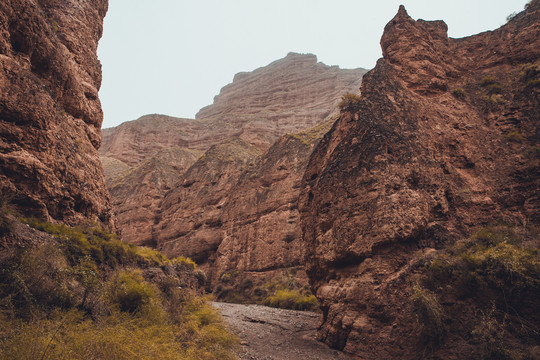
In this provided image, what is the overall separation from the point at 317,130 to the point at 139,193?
2797cm

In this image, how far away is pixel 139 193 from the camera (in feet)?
157

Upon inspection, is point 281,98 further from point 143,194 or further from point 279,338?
point 279,338

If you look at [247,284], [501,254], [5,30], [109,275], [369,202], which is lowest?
[247,284]

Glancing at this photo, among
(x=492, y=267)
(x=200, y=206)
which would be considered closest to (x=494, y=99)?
(x=492, y=267)

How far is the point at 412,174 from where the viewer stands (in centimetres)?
1169

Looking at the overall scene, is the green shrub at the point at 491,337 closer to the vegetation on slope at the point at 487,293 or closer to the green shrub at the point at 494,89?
the vegetation on slope at the point at 487,293

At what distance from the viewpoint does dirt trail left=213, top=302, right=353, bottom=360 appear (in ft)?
35.1

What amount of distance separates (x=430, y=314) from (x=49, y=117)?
536 inches

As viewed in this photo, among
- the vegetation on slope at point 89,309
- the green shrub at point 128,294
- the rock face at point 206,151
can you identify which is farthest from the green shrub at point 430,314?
the rock face at point 206,151

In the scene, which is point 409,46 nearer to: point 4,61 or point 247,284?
point 4,61

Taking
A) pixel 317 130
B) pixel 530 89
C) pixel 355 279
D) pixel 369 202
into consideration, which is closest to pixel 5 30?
pixel 369 202

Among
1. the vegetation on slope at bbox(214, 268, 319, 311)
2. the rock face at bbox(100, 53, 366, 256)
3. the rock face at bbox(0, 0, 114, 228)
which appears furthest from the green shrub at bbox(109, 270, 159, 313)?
the rock face at bbox(100, 53, 366, 256)

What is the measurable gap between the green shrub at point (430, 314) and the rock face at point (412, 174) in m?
0.33

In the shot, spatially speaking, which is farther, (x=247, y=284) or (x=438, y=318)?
(x=247, y=284)
